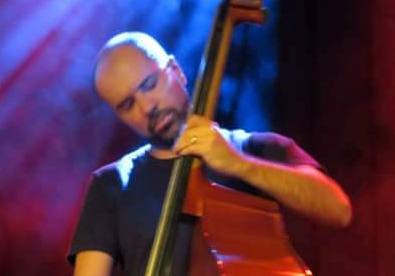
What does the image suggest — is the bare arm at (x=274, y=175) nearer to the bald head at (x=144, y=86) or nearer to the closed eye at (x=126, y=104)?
the bald head at (x=144, y=86)

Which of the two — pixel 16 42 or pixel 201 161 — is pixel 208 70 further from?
pixel 16 42

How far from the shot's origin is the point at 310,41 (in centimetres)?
217

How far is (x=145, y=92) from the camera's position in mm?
1543

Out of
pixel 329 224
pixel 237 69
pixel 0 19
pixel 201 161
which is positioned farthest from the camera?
pixel 237 69

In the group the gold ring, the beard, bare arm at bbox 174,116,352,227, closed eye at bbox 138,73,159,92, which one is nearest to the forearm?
bare arm at bbox 174,116,352,227

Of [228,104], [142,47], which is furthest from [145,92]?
[228,104]

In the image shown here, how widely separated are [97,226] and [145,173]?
149mm

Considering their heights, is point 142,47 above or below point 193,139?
above

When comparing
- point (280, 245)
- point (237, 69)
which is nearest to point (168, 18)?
point (237, 69)

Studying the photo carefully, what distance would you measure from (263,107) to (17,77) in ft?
2.27

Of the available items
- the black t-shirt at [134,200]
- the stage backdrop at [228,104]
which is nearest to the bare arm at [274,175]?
the black t-shirt at [134,200]

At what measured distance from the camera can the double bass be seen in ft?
3.96

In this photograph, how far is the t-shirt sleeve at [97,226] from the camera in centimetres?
149

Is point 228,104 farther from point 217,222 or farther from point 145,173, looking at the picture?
point 217,222
